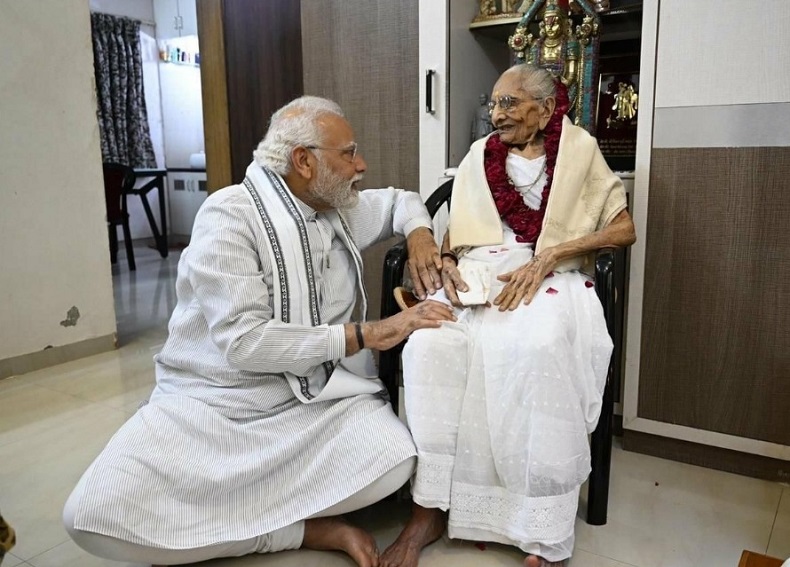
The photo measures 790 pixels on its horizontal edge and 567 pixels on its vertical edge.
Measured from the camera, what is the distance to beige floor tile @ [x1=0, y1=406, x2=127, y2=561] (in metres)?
1.78

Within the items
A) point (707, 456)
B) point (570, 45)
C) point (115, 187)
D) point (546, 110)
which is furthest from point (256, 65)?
point (707, 456)

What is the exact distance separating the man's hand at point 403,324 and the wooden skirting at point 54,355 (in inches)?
84.0

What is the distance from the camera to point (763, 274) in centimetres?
197

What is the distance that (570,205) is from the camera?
6.14 feet

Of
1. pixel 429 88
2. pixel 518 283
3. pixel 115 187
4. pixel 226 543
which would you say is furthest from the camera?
pixel 115 187

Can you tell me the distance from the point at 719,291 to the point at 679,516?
26.3 inches

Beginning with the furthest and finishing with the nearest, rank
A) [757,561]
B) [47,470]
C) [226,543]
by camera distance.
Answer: [47,470] → [226,543] → [757,561]

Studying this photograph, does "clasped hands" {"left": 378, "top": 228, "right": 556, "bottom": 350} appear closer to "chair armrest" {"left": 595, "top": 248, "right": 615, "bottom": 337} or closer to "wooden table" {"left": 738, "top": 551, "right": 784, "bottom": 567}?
"chair armrest" {"left": 595, "top": 248, "right": 615, "bottom": 337}

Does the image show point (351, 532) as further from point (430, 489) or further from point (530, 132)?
point (530, 132)

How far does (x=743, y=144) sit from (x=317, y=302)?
129cm

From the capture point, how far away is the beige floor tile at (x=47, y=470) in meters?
1.78

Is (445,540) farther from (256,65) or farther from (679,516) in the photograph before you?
(256,65)

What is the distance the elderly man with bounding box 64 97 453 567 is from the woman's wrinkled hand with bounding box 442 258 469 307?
12 centimetres

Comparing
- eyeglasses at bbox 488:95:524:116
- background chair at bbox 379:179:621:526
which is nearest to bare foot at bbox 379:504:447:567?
background chair at bbox 379:179:621:526
